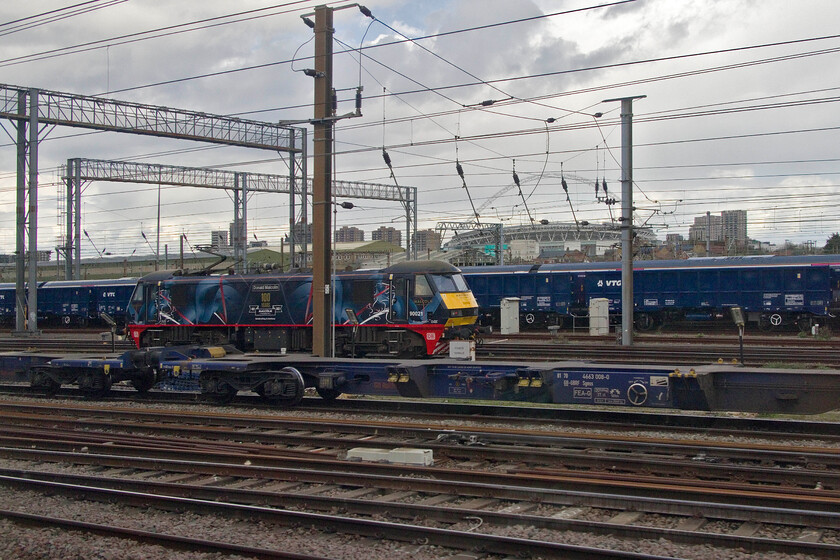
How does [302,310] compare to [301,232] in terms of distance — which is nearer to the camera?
[302,310]

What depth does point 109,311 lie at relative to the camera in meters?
42.5

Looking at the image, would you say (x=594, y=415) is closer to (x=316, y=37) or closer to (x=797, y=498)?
(x=797, y=498)

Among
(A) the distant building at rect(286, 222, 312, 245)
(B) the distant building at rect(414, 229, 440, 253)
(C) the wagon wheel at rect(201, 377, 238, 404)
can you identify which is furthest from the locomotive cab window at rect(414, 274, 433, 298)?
(B) the distant building at rect(414, 229, 440, 253)

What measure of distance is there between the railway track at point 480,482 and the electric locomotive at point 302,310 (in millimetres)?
8567

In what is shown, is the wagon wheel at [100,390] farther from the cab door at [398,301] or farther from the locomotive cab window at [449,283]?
the locomotive cab window at [449,283]

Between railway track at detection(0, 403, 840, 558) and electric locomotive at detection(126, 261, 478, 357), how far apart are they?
337 inches

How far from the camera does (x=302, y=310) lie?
931 inches

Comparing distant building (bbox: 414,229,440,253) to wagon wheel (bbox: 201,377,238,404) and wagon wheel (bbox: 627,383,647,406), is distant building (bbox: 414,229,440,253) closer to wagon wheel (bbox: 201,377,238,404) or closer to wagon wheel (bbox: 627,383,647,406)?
wagon wheel (bbox: 201,377,238,404)

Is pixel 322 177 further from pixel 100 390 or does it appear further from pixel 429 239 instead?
pixel 429 239

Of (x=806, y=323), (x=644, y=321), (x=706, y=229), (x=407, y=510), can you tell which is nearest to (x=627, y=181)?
(x=644, y=321)

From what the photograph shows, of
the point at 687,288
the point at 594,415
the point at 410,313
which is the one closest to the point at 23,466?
the point at 594,415

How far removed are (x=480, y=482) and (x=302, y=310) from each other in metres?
15.3

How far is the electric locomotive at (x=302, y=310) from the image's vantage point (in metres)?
21.8

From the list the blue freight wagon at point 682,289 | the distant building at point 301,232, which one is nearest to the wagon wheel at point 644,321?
the blue freight wagon at point 682,289
